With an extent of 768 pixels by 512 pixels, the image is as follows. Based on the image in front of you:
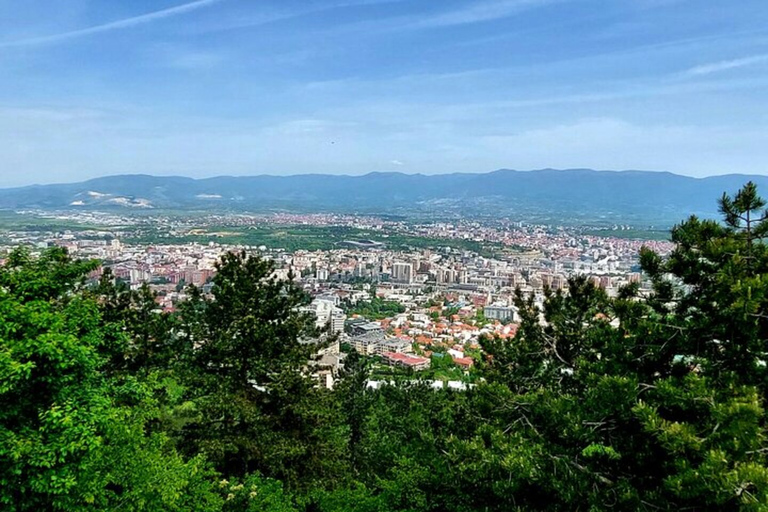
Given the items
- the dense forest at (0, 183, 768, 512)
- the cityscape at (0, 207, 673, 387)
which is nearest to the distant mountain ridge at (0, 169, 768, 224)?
the cityscape at (0, 207, 673, 387)

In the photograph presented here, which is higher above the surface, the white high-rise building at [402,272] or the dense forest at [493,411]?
the dense forest at [493,411]

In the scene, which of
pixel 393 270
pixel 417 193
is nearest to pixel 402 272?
pixel 393 270

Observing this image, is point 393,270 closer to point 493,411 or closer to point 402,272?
point 402,272

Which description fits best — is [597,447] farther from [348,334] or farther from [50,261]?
[348,334]

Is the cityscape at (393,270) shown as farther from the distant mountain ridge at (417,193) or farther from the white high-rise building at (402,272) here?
the distant mountain ridge at (417,193)

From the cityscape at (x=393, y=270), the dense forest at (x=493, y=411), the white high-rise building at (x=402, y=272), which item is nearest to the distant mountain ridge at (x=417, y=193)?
the cityscape at (x=393, y=270)

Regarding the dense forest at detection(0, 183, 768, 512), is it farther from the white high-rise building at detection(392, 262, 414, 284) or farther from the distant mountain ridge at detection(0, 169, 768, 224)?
the distant mountain ridge at detection(0, 169, 768, 224)
